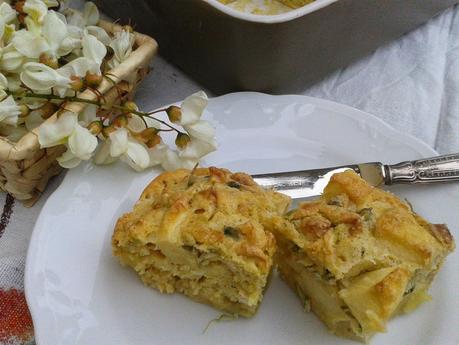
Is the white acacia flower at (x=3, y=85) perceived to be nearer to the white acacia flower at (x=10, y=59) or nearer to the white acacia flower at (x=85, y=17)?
the white acacia flower at (x=10, y=59)

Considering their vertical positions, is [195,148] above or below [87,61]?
below

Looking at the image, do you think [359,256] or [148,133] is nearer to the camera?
[359,256]

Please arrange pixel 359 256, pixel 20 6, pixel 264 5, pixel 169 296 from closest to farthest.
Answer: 1. pixel 359 256
2. pixel 169 296
3. pixel 20 6
4. pixel 264 5

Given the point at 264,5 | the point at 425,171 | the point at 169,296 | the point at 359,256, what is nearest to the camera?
the point at 359,256

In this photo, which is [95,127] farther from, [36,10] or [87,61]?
[36,10]

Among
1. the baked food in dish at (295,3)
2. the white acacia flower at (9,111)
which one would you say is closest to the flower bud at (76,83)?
the white acacia flower at (9,111)

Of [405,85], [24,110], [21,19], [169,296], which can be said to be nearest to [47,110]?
[24,110]
